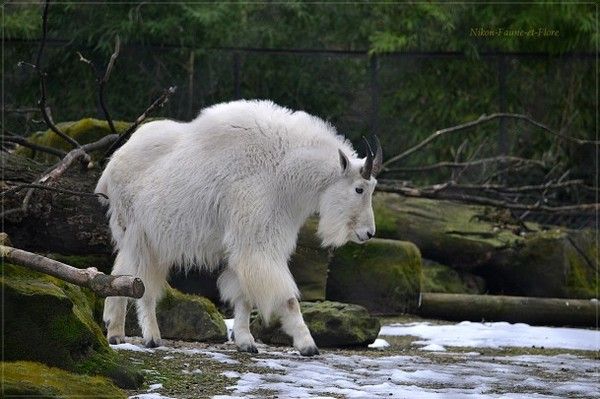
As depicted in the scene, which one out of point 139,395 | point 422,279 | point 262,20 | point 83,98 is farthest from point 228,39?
point 139,395

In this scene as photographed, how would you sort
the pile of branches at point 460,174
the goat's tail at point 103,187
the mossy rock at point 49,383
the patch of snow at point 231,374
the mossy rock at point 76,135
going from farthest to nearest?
the mossy rock at point 76,135
the pile of branches at point 460,174
the goat's tail at point 103,187
the patch of snow at point 231,374
the mossy rock at point 49,383

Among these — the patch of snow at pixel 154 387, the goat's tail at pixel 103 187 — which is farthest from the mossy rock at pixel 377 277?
the patch of snow at pixel 154 387

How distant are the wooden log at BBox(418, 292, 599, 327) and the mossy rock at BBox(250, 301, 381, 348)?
197 centimetres

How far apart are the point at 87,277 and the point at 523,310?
583 cm

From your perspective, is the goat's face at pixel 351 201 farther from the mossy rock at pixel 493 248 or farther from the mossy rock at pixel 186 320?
the mossy rock at pixel 493 248

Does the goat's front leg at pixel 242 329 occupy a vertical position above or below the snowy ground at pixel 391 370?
above

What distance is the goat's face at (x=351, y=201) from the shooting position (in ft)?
25.7

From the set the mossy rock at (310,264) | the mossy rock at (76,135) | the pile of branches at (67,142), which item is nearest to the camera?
the pile of branches at (67,142)

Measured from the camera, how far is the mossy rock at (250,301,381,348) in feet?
26.6

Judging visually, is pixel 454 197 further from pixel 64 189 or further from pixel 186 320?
pixel 64 189

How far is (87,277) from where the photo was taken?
5.04 metres

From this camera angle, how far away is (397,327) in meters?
9.66

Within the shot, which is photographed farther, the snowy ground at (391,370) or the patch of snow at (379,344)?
the patch of snow at (379,344)

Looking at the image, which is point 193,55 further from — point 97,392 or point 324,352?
point 97,392
